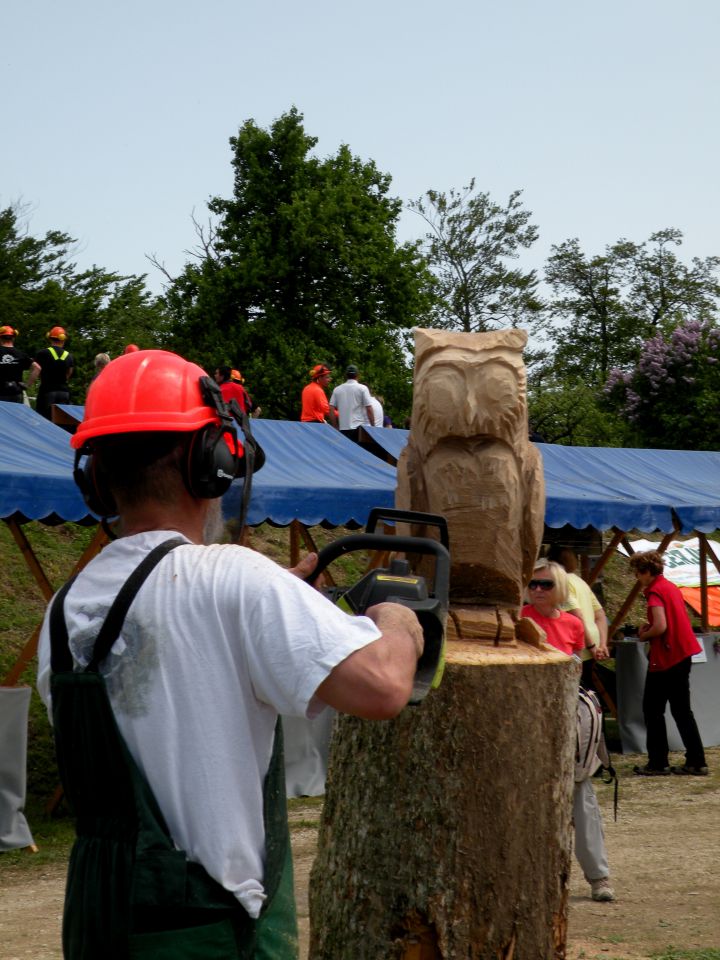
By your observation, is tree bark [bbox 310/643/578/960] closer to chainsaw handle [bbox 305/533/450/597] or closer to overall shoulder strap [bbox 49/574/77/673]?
chainsaw handle [bbox 305/533/450/597]

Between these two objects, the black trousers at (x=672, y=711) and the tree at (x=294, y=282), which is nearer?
the black trousers at (x=672, y=711)

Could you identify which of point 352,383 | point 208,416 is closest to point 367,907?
point 208,416

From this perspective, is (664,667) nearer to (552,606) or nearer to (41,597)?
(552,606)

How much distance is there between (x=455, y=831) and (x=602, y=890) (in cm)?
222

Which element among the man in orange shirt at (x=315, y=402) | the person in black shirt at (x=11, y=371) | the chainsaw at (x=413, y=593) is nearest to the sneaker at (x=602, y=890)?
the chainsaw at (x=413, y=593)

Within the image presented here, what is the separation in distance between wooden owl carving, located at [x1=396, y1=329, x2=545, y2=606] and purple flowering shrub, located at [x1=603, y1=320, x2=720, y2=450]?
59.7 feet

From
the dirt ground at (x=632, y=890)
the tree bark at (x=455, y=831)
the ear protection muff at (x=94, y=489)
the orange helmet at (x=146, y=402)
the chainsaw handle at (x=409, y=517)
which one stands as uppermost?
the orange helmet at (x=146, y=402)

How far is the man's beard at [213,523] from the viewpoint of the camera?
204 centimetres

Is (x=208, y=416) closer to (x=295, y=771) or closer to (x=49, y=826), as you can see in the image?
(x=49, y=826)

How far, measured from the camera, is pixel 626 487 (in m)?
10.1

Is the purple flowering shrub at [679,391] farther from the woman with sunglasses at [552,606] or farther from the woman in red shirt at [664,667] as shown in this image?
the woman with sunglasses at [552,606]

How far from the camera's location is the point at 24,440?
7258mm

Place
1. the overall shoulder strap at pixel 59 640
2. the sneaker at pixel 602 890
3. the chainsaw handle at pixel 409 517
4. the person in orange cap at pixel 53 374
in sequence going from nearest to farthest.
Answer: the overall shoulder strap at pixel 59 640, the chainsaw handle at pixel 409 517, the sneaker at pixel 602 890, the person in orange cap at pixel 53 374

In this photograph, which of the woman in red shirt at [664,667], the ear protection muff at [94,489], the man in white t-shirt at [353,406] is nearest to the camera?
the ear protection muff at [94,489]
